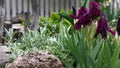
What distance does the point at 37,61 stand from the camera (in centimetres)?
404

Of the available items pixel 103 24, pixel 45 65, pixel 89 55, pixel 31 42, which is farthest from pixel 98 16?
pixel 31 42

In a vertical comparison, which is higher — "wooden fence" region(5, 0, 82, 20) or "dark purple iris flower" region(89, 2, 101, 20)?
"dark purple iris flower" region(89, 2, 101, 20)

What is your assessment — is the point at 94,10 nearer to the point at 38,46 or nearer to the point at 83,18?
the point at 83,18

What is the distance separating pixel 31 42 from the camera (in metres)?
4.84

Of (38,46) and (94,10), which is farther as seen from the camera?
(38,46)

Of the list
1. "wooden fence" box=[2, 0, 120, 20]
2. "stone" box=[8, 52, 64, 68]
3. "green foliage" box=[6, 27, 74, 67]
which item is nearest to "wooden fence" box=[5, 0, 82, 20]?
"wooden fence" box=[2, 0, 120, 20]

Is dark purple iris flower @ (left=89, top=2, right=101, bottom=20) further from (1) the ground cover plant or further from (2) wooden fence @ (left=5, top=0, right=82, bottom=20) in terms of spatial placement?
(2) wooden fence @ (left=5, top=0, right=82, bottom=20)

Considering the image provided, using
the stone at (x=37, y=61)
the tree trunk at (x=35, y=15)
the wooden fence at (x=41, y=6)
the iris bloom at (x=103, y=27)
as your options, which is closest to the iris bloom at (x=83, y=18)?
the iris bloom at (x=103, y=27)

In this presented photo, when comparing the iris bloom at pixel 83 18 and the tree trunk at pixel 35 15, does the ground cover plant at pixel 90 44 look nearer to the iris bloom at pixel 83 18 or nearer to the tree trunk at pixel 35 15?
the iris bloom at pixel 83 18

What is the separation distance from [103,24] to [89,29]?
0.22 meters

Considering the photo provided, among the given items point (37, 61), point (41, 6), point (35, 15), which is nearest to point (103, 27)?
point (37, 61)

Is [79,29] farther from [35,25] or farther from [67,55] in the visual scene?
[35,25]

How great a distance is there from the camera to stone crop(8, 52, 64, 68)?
13.2 feet

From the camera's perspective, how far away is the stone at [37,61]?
4.02m
